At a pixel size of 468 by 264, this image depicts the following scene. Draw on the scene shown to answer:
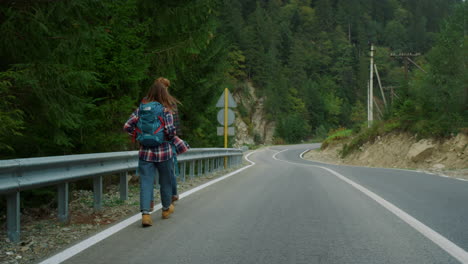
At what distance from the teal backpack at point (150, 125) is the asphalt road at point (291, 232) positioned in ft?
3.45

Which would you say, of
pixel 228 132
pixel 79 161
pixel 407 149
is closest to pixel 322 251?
pixel 79 161

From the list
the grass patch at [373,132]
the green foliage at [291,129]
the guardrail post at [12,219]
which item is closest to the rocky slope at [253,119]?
the green foliage at [291,129]

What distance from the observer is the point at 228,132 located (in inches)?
739

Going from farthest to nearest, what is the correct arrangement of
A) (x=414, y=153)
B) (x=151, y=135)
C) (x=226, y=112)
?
1. (x=414, y=153)
2. (x=226, y=112)
3. (x=151, y=135)

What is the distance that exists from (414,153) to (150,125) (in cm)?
2294

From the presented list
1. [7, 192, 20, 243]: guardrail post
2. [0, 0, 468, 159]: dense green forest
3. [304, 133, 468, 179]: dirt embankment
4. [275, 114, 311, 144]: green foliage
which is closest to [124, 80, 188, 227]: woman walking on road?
[7, 192, 20, 243]: guardrail post

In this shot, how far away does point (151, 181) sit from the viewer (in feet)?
18.5

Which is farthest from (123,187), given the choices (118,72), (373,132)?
(373,132)

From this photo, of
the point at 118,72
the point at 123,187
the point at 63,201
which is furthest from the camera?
the point at 118,72

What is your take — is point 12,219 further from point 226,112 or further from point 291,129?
point 291,129

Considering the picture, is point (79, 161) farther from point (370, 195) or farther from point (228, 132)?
point (228, 132)

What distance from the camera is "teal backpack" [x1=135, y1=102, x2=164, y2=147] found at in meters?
5.47

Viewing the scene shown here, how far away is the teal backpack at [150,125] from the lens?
17.9 feet

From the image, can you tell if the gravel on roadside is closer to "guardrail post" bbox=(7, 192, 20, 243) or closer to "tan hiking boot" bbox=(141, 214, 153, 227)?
"guardrail post" bbox=(7, 192, 20, 243)
